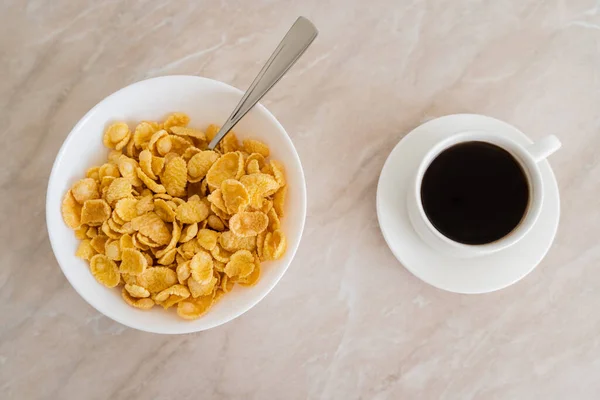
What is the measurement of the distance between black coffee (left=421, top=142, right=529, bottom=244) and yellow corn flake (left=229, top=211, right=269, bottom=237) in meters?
0.19

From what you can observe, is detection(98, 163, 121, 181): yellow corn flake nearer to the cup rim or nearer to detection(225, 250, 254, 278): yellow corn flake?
detection(225, 250, 254, 278): yellow corn flake

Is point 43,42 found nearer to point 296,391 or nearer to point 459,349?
point 296,391

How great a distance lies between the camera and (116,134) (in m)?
0.70

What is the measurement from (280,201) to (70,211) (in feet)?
0.77

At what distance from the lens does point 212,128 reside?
28.7 inches

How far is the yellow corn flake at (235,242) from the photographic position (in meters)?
0.68

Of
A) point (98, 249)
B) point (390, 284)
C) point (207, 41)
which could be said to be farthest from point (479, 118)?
point (98, 249)

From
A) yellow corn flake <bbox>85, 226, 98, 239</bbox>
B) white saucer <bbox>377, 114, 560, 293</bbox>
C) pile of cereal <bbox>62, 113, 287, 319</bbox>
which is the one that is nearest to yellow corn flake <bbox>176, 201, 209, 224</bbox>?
pile of cereal <bbox>62, 113, 287, 319</bbox>

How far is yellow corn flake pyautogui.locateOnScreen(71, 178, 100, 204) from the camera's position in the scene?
0.69 meters

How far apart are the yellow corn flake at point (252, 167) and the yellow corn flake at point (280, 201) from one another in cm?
4

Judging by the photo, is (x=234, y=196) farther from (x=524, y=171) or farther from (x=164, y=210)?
(x=524, y=171)

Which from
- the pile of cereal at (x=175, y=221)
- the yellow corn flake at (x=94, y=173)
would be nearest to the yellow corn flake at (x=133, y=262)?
the pile of cereal at (x=175, y=221)

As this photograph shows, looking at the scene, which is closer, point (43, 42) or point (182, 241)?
point (182, 241)

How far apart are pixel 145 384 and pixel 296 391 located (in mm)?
195
